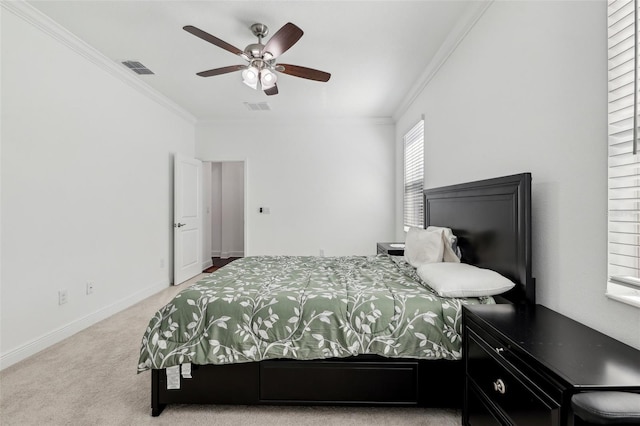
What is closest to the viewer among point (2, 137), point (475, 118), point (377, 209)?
point (2, 137)

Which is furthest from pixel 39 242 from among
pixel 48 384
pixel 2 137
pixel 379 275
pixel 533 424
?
pixel 533 424

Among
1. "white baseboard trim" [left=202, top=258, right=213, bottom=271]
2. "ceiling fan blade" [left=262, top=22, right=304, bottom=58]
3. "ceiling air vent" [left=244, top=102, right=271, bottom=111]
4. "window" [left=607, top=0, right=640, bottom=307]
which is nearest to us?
"window" [left=607, top=0, right=640, bottom=307]

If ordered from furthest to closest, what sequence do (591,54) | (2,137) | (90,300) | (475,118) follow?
(90,300), (475,118), (2,137), (591,54)

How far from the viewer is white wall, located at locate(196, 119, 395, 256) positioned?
527 centimetres

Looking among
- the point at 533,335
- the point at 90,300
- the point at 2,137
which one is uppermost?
the point at 2,137

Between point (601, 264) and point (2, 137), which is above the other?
point (2, 137)

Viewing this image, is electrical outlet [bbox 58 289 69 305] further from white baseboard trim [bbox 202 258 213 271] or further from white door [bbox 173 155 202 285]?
white baseboard trim [bbox 202 258 213 271]

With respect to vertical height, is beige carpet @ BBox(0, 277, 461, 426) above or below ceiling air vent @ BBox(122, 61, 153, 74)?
below

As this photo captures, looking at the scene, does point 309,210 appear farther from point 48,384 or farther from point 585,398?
point 585,398

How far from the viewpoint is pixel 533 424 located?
1102mm

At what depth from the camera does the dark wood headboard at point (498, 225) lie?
1712 millimetres

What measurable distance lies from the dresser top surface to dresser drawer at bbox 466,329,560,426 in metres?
0.10

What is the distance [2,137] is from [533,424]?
3.43 meters

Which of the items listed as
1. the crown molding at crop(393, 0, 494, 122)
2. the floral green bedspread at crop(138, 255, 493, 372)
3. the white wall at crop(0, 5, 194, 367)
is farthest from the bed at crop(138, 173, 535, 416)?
the white wall at crop(0, 5, 194, 367)
